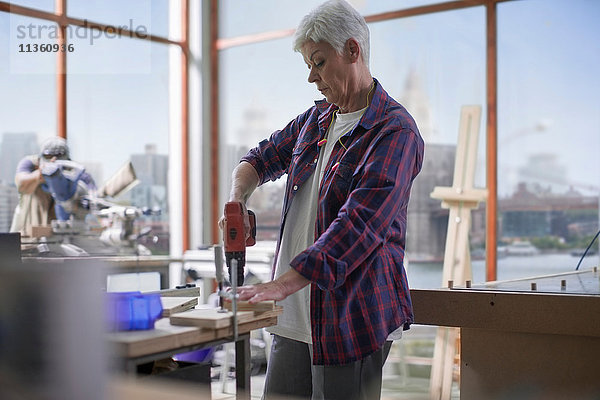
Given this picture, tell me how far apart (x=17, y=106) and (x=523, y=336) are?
3.87 m

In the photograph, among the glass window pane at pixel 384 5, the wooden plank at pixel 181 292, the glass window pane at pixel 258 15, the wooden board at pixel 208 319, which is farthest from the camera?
the glass window pane at pixel 258 15

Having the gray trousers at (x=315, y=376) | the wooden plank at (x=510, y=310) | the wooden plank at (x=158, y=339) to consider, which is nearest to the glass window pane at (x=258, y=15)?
the wooden plank at (x=510, y=310)

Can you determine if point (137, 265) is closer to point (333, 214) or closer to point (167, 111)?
point (167, 111)

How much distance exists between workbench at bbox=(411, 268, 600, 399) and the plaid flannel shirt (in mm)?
419

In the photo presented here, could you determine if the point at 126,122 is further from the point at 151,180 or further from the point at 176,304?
the point at 176,304

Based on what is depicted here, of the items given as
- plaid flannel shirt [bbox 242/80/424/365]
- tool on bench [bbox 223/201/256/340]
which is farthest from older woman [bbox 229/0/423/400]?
tool on bench [bbox 223/201/256/340]

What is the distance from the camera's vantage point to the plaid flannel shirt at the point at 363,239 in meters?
1.61

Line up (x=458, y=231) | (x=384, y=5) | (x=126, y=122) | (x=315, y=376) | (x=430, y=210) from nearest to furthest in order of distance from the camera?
(x=315, y=376)
(x=458, y=231)
(x=430, y=210)
(x=384, y=5)
(x=126, y=122)

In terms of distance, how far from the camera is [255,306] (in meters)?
1.62

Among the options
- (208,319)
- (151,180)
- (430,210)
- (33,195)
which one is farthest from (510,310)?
(151,180)

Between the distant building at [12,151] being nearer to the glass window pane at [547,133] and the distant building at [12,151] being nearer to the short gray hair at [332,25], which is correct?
the glass window pane at [547,133]

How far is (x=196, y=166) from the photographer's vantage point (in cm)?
605

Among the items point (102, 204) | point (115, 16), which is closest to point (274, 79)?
point (115, 16)

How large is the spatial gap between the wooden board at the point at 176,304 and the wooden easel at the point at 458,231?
2.27 m
